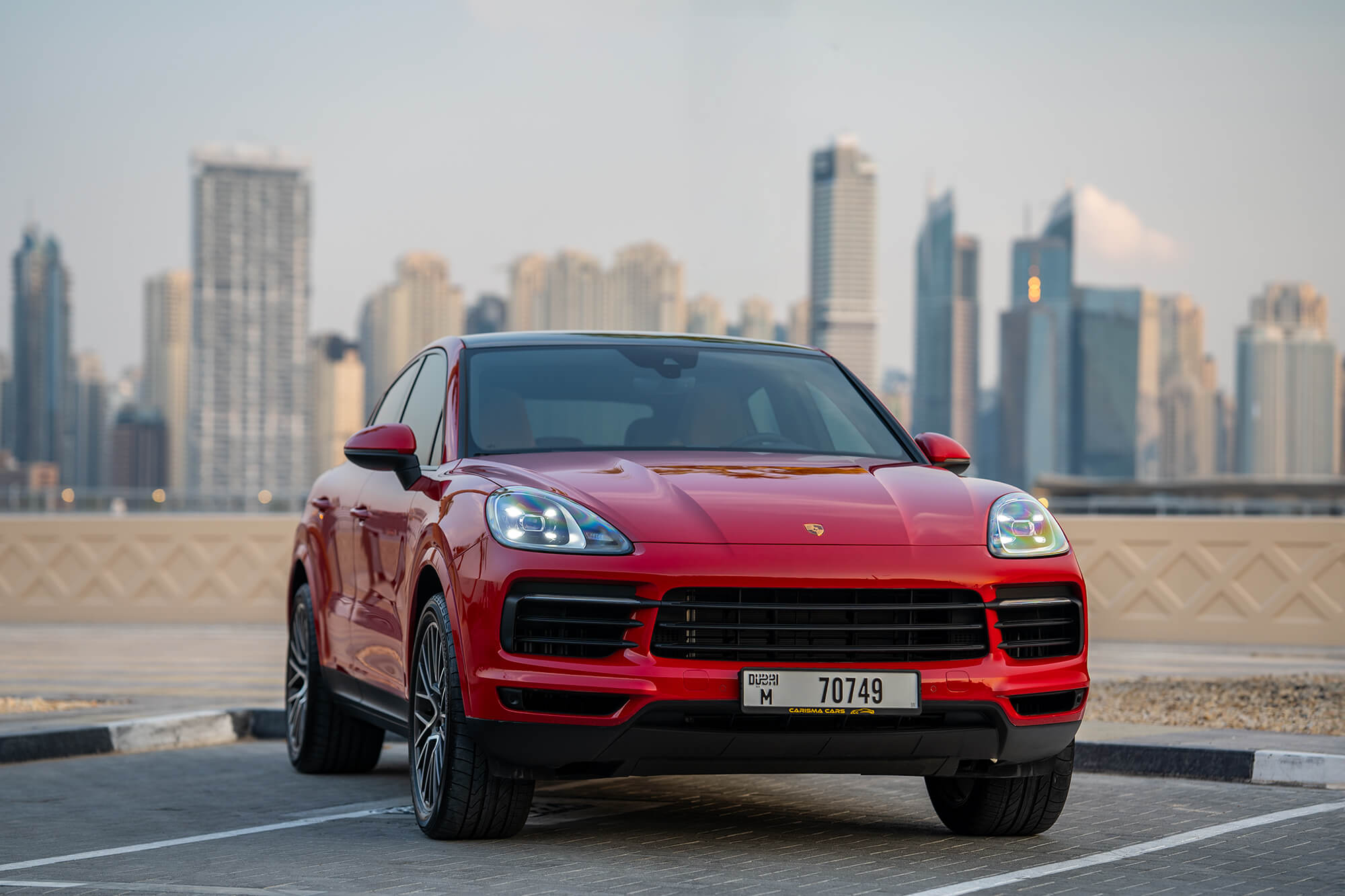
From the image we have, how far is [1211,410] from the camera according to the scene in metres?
170

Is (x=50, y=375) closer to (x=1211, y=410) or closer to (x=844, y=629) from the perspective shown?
(x=1211, y=410)

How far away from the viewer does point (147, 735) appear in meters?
8.80

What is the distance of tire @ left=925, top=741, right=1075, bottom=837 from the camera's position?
564cm

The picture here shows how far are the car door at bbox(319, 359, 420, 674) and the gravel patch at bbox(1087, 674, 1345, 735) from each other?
162 inches

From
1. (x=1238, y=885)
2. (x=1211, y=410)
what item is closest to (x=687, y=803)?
(x=1238, y=885)

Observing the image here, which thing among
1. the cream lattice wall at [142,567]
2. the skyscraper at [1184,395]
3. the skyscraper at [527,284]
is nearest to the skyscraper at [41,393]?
the skyscraper at [527,284]

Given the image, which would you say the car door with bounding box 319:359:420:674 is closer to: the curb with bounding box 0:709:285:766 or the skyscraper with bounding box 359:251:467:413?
the curb with bounding box 0:709:285:766

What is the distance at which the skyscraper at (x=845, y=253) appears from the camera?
509 feet

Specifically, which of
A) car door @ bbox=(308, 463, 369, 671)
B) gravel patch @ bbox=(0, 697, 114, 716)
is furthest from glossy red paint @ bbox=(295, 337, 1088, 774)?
gravel patch @ bbox=(0, 697, 114, 716)

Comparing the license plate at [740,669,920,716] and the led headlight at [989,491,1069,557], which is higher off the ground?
the led headlight at [989,491,1069,557]

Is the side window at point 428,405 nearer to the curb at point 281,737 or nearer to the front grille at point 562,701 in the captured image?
the front grille at point 562,701

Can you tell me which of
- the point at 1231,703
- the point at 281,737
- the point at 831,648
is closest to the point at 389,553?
the point at 831,648

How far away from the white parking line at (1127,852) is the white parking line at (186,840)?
2.45 meters

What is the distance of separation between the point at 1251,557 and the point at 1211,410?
159 metres
